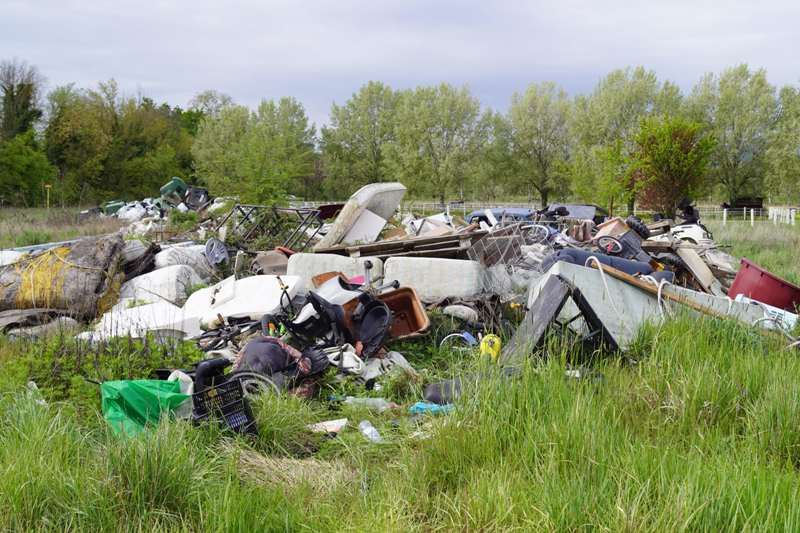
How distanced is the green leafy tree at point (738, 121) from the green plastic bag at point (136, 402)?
46.2 metres

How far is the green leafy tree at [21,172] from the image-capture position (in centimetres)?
3372

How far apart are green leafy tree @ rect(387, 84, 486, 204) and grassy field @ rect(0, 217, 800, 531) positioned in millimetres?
38487

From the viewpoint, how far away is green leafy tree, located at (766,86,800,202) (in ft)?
124

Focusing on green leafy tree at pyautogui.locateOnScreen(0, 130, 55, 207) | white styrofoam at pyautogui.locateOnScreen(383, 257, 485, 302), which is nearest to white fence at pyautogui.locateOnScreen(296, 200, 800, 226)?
white styrofoam at pyautogui.locateOnScreen(383, 257, 485, 302)

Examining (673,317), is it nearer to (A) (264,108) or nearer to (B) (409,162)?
(B) (409,162)

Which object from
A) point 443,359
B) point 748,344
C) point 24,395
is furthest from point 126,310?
point 748,344

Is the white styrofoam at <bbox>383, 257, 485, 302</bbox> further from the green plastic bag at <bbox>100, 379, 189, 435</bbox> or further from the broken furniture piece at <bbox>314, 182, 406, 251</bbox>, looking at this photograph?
the green plastic bag at <bbox>100, 379, 189, 435</bbox>

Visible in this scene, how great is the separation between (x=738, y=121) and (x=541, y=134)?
13246 mm

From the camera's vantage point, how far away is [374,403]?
4.48m

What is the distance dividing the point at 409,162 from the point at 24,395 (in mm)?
38823

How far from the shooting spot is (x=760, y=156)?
1697 inches

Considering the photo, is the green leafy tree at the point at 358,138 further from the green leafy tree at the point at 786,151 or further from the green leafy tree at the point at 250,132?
the green leafy tree at the point at 786,151

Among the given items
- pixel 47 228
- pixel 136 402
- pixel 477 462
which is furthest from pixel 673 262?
pixel 47 228

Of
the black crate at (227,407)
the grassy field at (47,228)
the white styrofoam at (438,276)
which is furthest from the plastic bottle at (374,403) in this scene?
the grassy field at (47,228)
